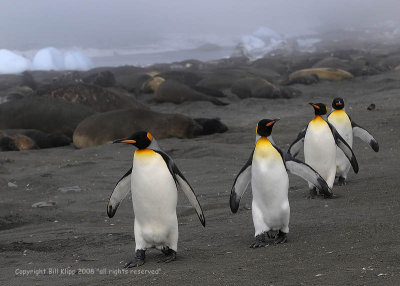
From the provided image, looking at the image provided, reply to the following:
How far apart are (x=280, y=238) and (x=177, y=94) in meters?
13.3

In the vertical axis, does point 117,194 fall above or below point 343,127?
below

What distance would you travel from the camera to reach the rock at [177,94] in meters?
17.1

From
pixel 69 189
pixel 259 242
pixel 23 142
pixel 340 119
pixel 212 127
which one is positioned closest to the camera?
pixel 259 242

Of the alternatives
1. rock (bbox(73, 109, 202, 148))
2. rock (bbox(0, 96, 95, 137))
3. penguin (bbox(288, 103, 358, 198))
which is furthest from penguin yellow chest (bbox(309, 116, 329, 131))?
rock (bbox(0, 96, 95, 137))

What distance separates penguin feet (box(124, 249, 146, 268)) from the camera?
3.96 meters

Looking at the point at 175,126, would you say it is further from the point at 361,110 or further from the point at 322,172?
the point at 322,172

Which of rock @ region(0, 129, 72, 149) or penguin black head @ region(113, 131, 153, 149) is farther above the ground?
penguin black head @ region(113, 131, 153, 149)

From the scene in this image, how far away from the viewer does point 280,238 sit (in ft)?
13.9

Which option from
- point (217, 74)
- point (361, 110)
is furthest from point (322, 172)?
point (217, 74)

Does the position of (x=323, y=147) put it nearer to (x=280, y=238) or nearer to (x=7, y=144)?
(x=280, y=238)

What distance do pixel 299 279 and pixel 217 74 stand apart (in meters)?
20.6

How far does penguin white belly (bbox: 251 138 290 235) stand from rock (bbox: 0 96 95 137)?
857 centimetres

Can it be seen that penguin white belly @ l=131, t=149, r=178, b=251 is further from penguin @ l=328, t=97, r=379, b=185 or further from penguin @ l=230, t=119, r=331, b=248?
penguin @ l=328, t=97, r=379, b=185

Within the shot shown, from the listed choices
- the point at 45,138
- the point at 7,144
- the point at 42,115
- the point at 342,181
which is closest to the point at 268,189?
the point at 342,181
